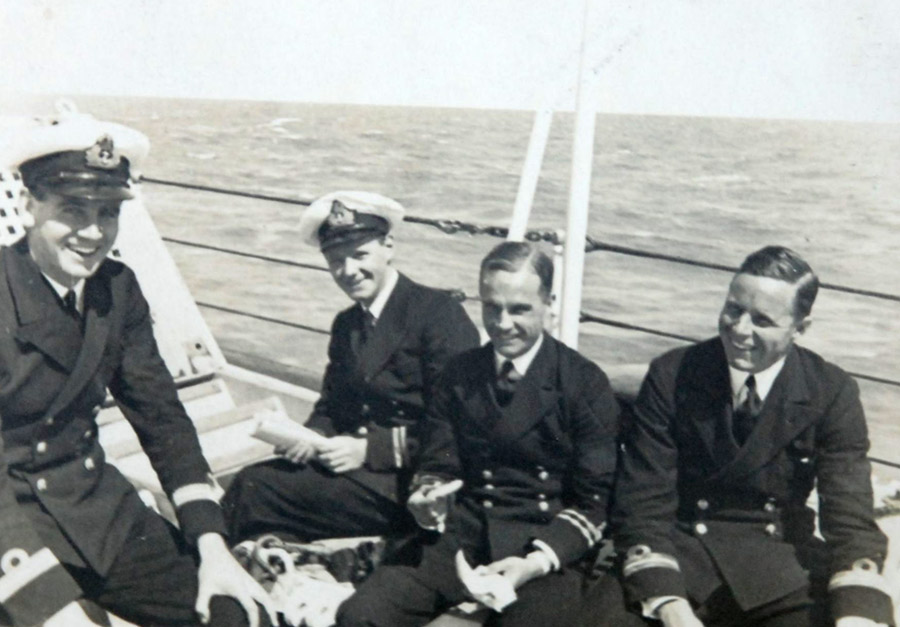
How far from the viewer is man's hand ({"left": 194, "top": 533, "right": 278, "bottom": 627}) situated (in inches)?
69.7

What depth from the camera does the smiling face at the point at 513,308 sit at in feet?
5.85

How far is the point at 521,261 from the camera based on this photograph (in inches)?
70.1

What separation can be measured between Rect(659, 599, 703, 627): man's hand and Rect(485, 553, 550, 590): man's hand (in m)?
0.23

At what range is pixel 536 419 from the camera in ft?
6.06

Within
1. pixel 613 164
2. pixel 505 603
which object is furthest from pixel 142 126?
pixel 613 164

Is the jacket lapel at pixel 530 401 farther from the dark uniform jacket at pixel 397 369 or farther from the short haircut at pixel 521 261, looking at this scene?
the dark uniform jacket at pixel 397 369

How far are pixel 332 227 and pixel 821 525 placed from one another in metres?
1.17

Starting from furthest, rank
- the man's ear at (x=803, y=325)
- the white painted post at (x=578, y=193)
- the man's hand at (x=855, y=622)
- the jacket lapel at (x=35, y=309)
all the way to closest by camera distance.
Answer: the white painted post at (x=578, y=193) → the jacket lapel at (x=35, y=309) → the man's ear at (x=803, y=325) → the man's hand at (x=855, y=622)

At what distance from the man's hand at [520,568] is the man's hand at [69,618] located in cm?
77

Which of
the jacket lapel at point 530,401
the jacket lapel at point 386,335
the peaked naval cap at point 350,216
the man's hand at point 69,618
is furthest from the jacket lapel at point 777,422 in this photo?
the man's hand at point 69,618

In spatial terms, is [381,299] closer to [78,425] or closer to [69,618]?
[78,425]

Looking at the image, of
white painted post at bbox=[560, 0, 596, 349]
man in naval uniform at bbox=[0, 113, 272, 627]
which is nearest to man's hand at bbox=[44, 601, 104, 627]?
man in naval uniform at bbox=[0, 113, 272, 627]

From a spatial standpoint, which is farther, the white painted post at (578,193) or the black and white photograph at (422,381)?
the white painted post at (578,193)

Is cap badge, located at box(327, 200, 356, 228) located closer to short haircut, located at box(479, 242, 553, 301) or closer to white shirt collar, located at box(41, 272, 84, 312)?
short haircut, located at box(479, 242, 553, 301)
